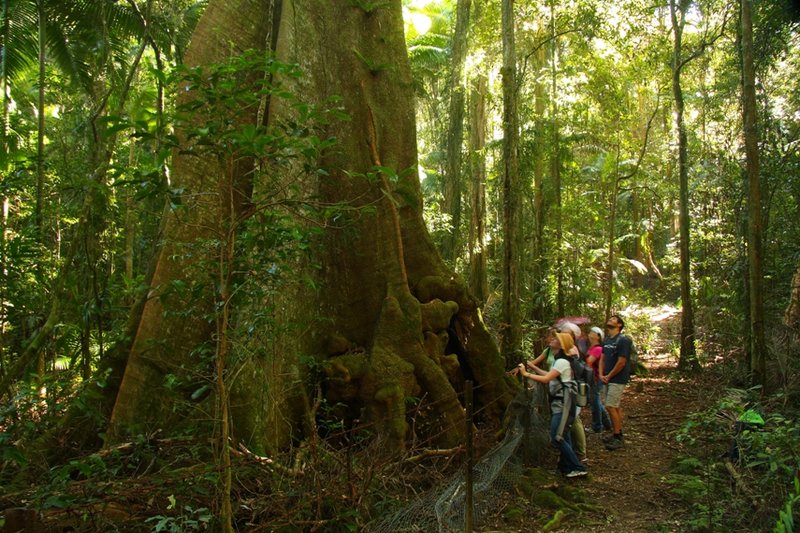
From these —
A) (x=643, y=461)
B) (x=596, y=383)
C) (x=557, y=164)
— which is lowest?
(x=643, y=461)

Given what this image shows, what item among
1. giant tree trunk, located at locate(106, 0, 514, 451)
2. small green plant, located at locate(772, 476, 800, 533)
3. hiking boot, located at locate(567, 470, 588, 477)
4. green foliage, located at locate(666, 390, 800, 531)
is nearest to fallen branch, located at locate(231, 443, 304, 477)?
giant tree trunk, located at locate(106, 0, 514, 451)

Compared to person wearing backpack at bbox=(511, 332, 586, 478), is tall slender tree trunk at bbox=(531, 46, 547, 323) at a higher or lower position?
higher

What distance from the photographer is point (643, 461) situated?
24.2 feet

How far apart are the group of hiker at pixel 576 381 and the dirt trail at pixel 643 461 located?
0.25 meters

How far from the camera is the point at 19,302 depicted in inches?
232

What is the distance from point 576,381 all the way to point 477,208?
10.2 metres

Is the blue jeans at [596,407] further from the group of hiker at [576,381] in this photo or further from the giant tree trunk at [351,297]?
the giant tree trunk at [351,297]

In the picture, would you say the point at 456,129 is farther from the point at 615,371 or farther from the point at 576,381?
the point at 576,381

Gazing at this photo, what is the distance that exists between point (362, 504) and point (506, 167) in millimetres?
6558

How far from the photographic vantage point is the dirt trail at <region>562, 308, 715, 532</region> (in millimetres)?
5480

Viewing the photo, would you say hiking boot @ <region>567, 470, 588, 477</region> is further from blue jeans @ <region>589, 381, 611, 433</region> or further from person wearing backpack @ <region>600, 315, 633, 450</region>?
Result: blue jeans @ <region>589, 381, 611, 433</region>

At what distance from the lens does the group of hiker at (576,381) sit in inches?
253

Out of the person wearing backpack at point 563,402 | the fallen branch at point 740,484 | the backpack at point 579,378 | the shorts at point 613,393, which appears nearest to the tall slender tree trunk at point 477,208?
the shorts at point 613,393

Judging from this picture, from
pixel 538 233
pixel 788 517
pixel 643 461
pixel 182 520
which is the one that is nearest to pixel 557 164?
pixel 538 233
